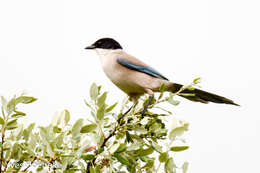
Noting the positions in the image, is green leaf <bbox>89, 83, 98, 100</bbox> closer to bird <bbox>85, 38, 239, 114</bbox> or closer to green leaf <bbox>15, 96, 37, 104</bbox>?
Answer: green leaf <bbox>15, 96, 37, 104</bbox>

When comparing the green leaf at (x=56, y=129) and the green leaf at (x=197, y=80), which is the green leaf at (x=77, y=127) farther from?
the green leaf at (x=197, y=80)

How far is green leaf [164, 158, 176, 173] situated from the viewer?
2465 mm

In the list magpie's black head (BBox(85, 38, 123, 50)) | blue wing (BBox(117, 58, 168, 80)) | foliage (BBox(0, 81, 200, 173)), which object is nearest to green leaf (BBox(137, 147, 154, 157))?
foliage (BBox(0, 81, 200, 173))

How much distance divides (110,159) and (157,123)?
2.30 feet

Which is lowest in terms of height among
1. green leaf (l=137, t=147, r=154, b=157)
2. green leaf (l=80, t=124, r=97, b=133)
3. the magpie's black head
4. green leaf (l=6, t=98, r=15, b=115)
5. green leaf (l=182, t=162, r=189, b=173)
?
green leaf (l=182, t=162, r=189, b=173)

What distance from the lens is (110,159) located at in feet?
7.83

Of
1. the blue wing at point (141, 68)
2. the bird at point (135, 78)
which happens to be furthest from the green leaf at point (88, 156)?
the blue wing at point (141, 68)

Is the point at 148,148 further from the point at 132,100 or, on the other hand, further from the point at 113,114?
the point at 132,100

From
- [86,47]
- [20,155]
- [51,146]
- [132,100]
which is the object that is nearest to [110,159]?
[51,146]

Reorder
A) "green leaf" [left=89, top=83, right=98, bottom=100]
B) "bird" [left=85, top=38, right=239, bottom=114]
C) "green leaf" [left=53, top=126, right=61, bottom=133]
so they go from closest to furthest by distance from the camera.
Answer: "green leaf" [left=53, top=126, right=61, bottom=133] < "green leaf" [left=89, top=83, right=98, bottom=100] < "bird" [left=85, top=38, right=239, bottom=114]

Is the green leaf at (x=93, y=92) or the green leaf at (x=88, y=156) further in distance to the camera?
the green leaf at (x=93, y=92)

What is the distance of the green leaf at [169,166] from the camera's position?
2.46 m

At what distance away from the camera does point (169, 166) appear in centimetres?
247

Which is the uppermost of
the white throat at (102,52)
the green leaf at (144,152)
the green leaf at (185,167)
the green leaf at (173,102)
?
the white throat at (102,52)
